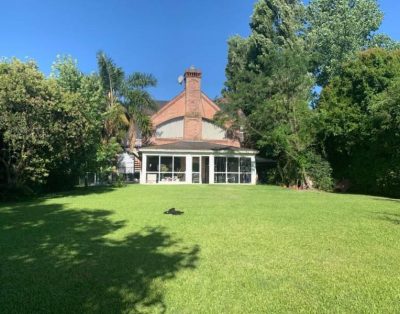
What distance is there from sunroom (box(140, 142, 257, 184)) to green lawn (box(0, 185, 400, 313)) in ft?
66.8

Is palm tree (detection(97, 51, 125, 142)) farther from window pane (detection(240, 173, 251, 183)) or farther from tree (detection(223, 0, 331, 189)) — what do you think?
window pane (detection(240, 173, 251, 183))

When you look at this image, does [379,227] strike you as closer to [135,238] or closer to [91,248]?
[135,238]

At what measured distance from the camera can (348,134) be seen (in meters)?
23.5

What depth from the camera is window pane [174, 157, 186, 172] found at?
104 feet

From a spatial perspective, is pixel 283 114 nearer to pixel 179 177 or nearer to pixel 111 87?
pixel 179 177

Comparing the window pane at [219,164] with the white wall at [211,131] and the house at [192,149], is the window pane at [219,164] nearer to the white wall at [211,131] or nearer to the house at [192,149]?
the house at [192,149]

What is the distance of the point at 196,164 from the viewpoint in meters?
32.2

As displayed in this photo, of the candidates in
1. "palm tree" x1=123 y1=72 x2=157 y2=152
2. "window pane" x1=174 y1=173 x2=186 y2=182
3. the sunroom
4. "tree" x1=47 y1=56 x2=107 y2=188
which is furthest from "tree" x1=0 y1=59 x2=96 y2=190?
"window pane" x1=174 y1=173 x2=186 y2=182

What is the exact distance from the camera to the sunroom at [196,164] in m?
30.9

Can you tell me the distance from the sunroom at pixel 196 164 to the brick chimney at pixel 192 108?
2.87 meters

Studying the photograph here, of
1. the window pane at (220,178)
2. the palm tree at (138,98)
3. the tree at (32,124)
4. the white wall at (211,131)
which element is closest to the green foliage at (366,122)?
the window pane at (220,178)

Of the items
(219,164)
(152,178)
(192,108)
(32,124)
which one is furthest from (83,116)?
(192,108)

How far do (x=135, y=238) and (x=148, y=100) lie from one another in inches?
904

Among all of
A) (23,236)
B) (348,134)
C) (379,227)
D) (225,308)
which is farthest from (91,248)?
(348,134)
